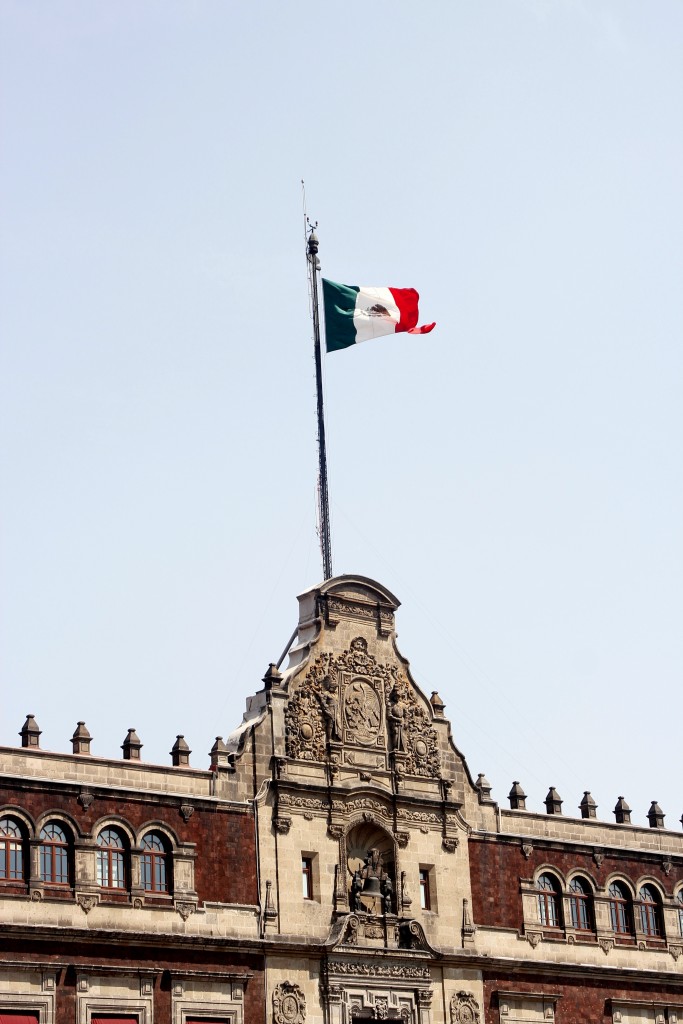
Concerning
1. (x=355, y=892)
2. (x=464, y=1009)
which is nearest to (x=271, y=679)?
(x=355, y=892)

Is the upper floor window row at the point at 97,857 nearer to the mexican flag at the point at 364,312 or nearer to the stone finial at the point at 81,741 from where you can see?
the stone finial at the point at 81,741

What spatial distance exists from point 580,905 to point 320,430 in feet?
59.4

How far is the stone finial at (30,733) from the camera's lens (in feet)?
166

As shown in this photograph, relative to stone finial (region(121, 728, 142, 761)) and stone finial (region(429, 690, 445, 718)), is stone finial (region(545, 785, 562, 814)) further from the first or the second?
stone finial (region(121, 728, 142, 761))

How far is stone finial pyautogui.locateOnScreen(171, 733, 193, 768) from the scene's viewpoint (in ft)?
175

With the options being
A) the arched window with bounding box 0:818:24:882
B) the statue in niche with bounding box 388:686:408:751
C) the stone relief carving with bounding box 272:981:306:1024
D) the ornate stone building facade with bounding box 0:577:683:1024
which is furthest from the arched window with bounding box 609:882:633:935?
the arched window with bounding box 0:818:24:882

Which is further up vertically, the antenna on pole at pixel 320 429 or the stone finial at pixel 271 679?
the antenna on pole at pixel 320 429

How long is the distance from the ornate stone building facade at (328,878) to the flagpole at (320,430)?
1.79 m

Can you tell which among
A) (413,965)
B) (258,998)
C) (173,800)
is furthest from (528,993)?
(173,800)

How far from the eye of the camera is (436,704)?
2331 inches

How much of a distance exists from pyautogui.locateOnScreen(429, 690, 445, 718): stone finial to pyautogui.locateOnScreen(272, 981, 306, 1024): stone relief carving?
34.9 feet

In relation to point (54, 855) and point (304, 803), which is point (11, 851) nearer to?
point (54, 855)

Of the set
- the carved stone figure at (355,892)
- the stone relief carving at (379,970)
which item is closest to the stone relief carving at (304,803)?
the carved stone figure at (355,892)

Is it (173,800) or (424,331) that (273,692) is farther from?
(424,331)
